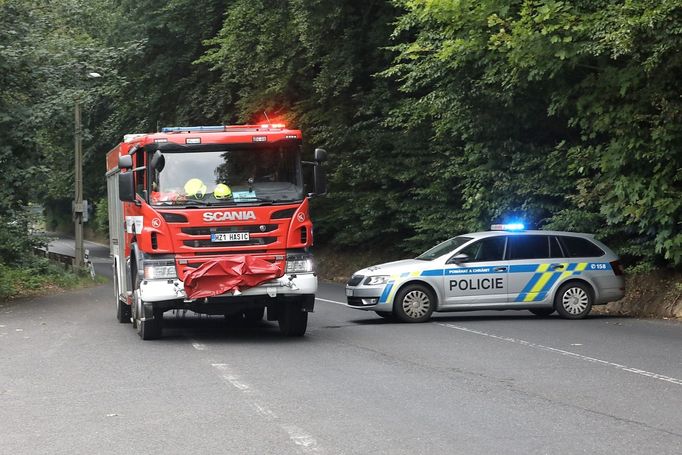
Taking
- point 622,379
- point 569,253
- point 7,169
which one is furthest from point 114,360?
point 7,169

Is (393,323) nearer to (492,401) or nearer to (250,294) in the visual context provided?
(250,294)

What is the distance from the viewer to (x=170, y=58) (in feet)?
131

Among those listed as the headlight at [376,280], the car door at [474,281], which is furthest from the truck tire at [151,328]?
the car door at [474,281]

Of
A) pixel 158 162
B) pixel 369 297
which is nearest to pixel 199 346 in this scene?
pixel 158 162

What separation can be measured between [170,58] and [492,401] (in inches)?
1278

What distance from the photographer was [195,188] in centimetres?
1458

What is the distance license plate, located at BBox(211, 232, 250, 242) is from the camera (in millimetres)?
14398

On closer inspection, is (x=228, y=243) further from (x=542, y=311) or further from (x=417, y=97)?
(x=417, y=97)

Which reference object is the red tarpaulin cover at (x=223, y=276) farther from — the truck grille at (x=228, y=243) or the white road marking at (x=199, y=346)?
the white road marking at (x=199, y=346)

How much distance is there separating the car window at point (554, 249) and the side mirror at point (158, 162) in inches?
295

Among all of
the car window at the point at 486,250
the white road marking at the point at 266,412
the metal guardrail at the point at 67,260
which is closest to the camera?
the white road marking at the point at 266,412

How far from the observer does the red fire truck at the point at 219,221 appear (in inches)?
563

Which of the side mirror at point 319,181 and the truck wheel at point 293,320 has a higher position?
the side mirror at point 319,181

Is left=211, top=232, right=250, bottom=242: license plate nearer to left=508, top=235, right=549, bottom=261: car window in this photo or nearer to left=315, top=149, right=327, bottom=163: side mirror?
left=315, top=149, right=327, bottom=163: side mirror
